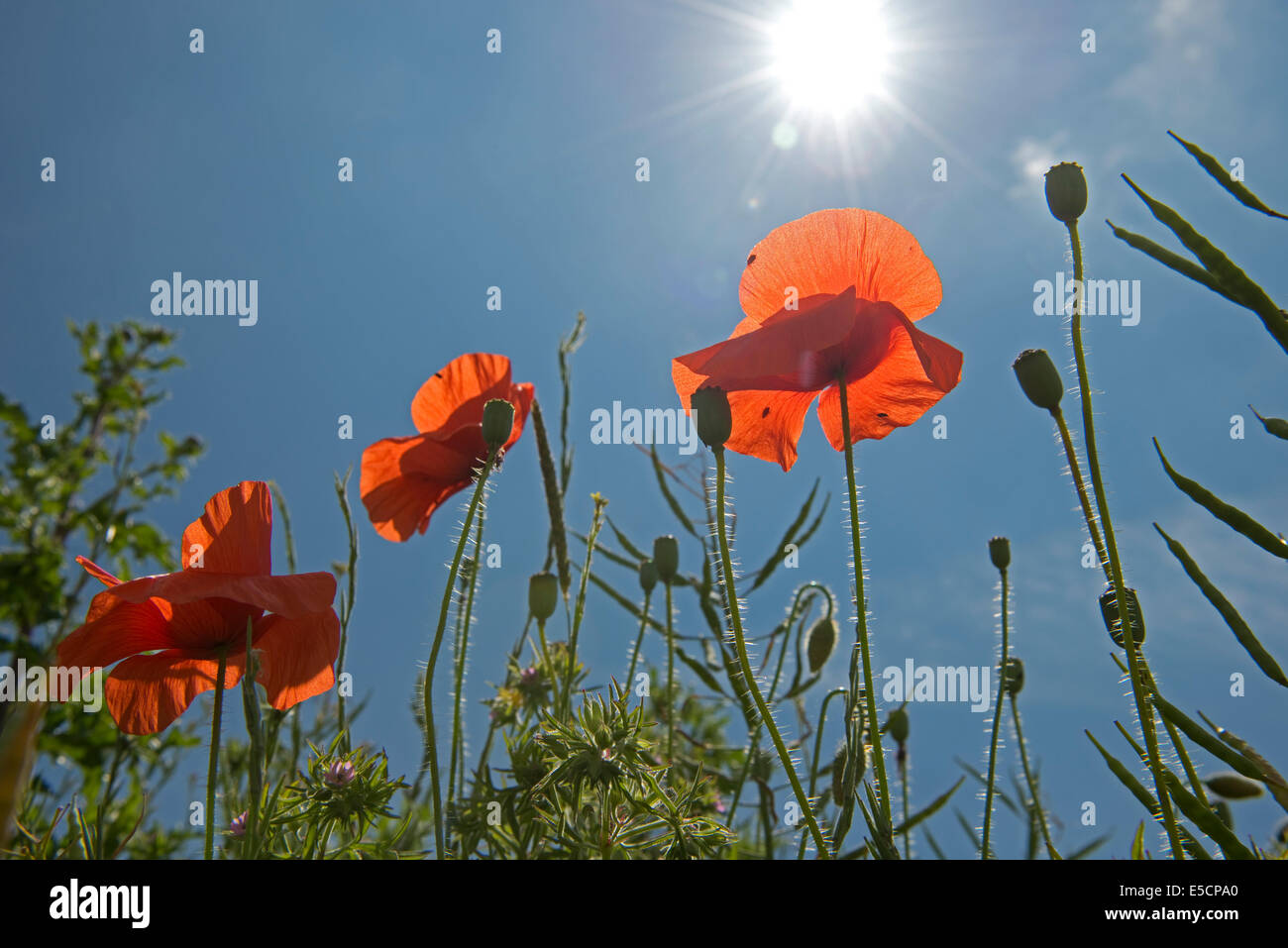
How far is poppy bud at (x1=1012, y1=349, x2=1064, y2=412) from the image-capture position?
970 mm

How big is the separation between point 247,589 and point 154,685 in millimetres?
363

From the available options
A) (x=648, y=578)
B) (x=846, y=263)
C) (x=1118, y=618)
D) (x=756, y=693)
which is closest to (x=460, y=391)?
(x=648, y=578)

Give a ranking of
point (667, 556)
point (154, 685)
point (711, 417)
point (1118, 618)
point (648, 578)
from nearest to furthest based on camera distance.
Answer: point (1118, 618) < point (711, 417) < point (154, 685) < point (667, 556) < point (648, 578)

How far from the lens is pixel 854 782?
32.1 inches

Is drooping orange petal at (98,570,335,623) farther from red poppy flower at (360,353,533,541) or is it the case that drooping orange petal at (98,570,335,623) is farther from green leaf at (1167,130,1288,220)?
green leaf at (1167,130,1288,220)

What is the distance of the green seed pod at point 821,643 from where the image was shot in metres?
1.64

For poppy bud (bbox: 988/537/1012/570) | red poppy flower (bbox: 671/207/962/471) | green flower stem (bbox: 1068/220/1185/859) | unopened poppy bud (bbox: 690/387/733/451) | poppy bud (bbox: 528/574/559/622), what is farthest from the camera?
poppy bud (bbox: 528/574/559/622)

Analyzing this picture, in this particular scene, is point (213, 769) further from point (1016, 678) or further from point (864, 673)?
point (1016, 678)

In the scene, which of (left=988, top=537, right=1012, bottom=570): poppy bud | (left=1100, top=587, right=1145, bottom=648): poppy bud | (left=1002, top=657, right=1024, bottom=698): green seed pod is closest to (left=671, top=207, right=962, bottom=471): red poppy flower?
(left=988, top=537, right=1012, bottom=570): poppy bud

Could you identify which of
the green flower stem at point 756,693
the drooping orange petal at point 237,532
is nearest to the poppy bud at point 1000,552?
the green flower stem at point 756,693

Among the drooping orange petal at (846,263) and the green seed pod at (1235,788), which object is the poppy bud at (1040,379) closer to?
the drooping orange petal at (846,263)

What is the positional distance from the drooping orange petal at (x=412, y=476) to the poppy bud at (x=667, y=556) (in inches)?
17.6

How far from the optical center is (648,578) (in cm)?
175

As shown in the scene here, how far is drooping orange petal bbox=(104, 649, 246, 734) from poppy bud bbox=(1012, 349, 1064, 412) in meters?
1.10
